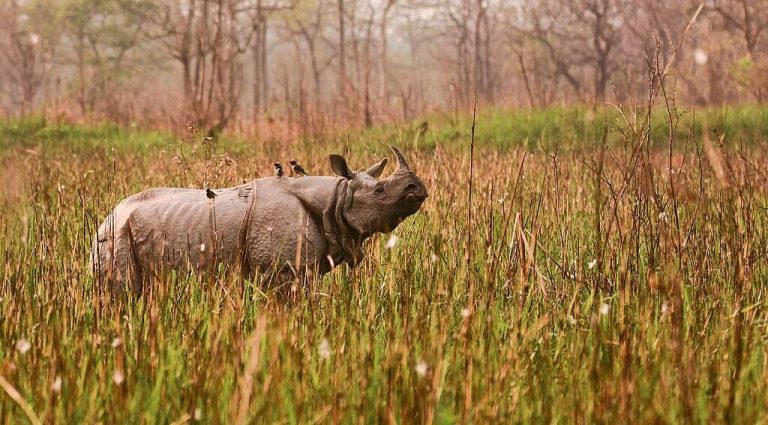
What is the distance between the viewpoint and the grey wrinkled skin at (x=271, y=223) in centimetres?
289

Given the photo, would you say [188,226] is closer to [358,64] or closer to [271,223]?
[271,223]

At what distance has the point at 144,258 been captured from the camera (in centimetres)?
303

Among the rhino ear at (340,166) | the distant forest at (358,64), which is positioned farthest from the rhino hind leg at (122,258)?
the distant forest at (358,64)

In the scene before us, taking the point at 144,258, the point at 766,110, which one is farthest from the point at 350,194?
the point at 766,110

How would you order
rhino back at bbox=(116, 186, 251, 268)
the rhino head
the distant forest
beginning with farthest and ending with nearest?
the distant forest < rhino back at bbox=(116, 186, 251, 268) < the rhino head

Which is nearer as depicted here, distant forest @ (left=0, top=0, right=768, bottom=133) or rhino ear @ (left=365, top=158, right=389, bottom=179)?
rhino ear @ (left=365, top=158, right=389, bottom=179)

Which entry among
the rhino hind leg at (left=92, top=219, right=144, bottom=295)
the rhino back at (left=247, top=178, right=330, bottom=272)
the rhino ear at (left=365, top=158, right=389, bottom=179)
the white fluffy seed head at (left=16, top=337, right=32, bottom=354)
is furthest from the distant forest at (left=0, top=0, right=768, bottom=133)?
the white fluffy seed head at (left=16, top=337, right=32, bottom=354)

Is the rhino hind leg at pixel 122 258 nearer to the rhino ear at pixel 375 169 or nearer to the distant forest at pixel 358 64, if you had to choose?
the rhino ear at pixel 375 169

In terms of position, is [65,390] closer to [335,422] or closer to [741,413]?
[335,422]

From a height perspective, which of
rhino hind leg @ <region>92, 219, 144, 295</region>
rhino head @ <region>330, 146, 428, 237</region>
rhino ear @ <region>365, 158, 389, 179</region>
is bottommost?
rhino hind leg @ <region>92, 219, 144, 295</region>

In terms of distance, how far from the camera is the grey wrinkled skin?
2891 millimetres

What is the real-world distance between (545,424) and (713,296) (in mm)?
1297

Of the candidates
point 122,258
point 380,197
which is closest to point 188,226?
point 122,258

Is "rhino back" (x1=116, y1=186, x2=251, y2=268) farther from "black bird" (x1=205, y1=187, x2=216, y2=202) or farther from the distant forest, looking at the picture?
the distant forest
